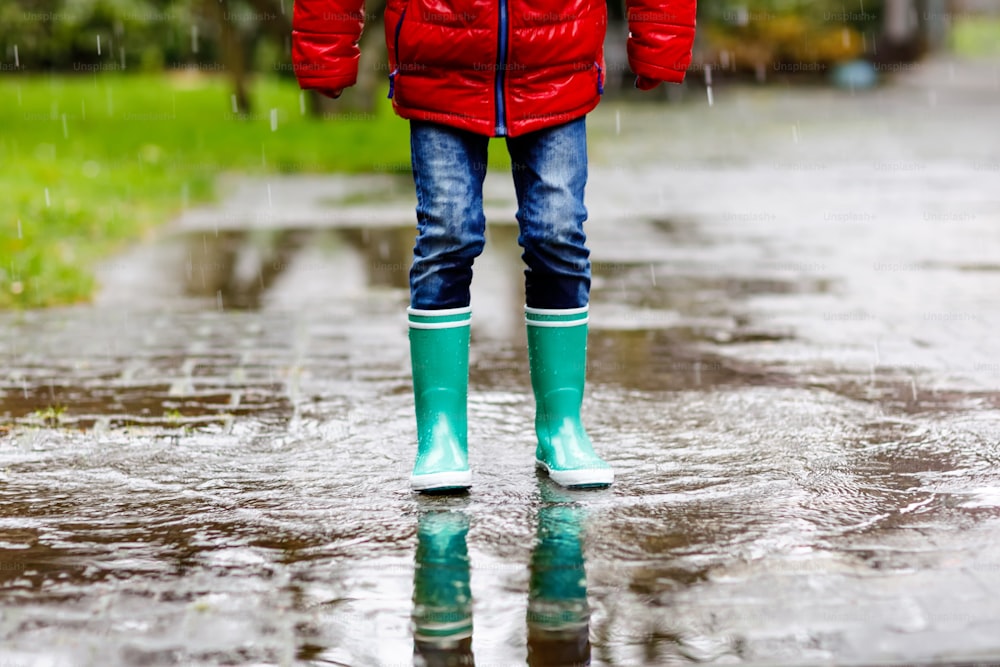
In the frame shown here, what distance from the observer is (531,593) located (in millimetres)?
2953

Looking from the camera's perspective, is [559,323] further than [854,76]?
No

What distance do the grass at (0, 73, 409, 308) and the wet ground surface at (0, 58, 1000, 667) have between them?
500 millimetres

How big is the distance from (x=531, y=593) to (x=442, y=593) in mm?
173

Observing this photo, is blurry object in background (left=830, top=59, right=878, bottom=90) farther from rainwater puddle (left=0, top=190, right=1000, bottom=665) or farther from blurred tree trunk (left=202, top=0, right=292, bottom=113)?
rainwater puddle (left=0, top=190, right=1000, bottom=665)

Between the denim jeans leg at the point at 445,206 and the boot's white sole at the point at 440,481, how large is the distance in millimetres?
450

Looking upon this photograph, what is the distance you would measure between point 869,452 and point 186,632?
6.77ft

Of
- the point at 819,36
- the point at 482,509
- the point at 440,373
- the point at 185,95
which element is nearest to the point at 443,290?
the point at 440,373

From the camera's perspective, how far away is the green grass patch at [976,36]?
3419cm

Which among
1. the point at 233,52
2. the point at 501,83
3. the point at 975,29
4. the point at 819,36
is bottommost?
the point at 975,29

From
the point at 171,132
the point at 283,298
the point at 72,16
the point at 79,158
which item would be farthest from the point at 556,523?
the point at 72,16

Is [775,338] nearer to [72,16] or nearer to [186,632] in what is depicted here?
[186,632]

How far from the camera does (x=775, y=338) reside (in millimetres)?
5828

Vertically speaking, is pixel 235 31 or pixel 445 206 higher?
pixel 445 206

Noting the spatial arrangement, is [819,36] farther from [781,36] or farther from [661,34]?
[661,34]
